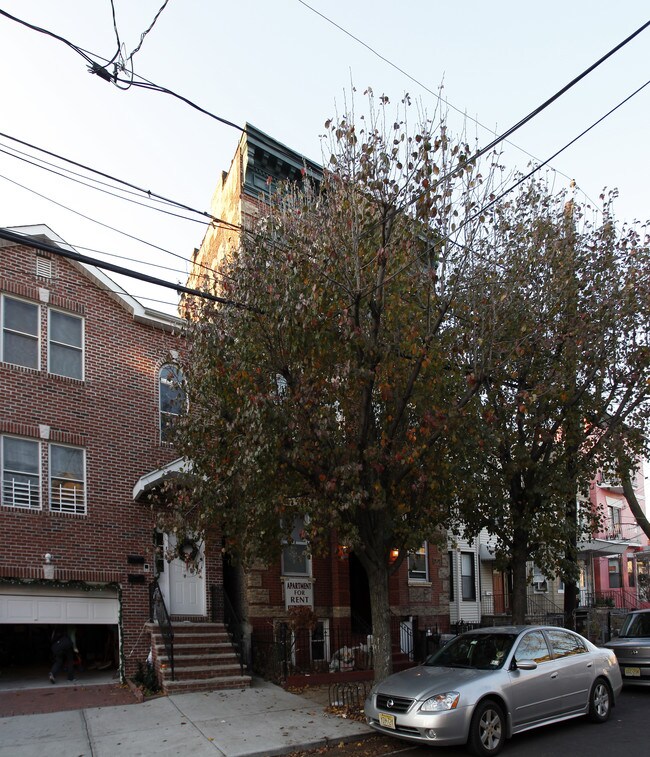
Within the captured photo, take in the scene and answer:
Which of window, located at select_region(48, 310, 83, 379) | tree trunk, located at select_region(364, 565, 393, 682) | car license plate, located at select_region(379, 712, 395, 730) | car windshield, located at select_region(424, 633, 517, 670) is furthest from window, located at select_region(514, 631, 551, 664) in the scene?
window, located at select_region(48, 310, 83, 379)

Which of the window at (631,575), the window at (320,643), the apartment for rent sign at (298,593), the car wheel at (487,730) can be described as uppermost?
the apartment for rent sign at (298,593)

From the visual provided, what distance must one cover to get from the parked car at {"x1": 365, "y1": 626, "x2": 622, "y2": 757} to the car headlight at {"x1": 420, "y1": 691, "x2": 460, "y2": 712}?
12 mm

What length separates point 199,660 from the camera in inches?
526

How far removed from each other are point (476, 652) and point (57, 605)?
7953 millimetres

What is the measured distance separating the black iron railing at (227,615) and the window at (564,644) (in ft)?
22.0

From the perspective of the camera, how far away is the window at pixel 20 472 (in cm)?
1333

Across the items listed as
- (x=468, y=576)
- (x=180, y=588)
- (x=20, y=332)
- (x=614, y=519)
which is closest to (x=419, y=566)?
(x=468, y=576)

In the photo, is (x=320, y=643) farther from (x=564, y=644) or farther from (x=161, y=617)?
(x=564, y=644)

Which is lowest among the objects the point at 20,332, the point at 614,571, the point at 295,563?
the point at 614,571

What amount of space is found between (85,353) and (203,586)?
5.52m

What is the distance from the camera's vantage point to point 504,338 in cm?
1240

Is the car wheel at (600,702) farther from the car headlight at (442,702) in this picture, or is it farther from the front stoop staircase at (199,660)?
the front stoop staircase at (199,660)

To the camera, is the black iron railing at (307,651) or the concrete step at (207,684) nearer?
the concrete step at (207,684)

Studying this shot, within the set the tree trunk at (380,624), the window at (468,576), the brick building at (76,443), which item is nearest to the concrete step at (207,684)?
the brick building at (76,443)
